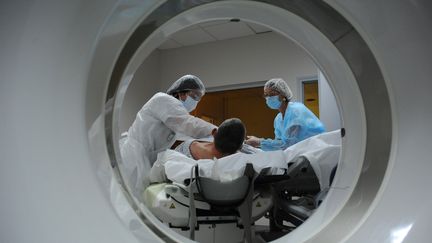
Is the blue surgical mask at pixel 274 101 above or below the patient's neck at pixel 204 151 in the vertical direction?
above

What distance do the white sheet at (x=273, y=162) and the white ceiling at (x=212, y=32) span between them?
2.14 meters

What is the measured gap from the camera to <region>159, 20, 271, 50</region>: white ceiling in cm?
346

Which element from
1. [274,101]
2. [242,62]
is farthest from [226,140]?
[242,62]

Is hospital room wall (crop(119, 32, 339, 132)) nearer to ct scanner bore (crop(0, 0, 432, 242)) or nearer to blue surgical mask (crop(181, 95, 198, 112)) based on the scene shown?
blue surgical mask (crop(181, 95, 198, 112))

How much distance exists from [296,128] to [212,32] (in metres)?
1.73

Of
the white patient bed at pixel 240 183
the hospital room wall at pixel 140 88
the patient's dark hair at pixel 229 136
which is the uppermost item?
the hospital room wall at pixel 140 88

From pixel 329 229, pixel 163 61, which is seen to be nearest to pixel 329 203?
pixel 329 229

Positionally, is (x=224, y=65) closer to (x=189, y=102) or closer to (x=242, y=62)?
(x=242, y=62)

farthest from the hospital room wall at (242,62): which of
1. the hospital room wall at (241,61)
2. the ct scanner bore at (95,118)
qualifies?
the ct scanner bore at (95,118)

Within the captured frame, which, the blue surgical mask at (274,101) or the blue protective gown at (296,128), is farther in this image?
the blue surgical mask at (274,101)

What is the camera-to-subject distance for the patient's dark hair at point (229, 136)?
1.60 meters

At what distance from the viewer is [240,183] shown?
4.59ft

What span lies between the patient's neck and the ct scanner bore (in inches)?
41.1

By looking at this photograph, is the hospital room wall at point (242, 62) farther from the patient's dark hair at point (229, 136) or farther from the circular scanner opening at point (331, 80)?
the circular scanner opening at point (331, 80)
